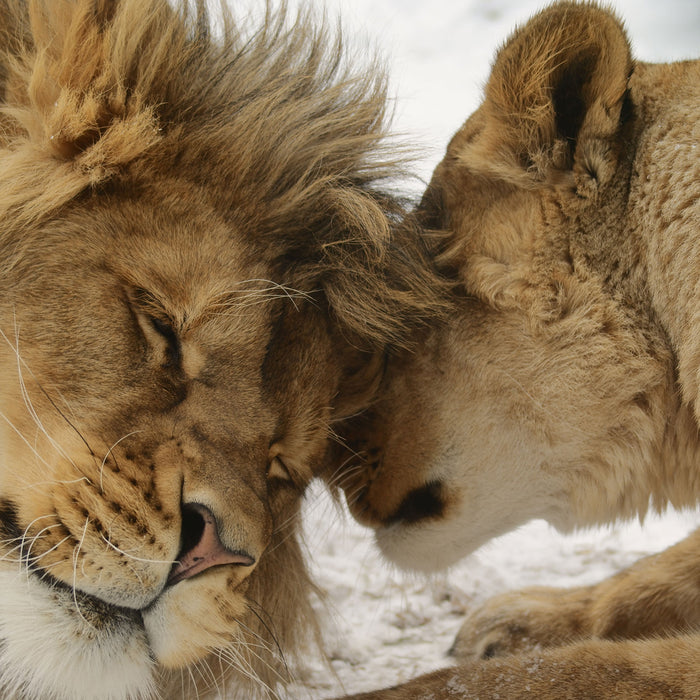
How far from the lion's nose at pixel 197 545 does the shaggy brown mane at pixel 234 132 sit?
0.56 m

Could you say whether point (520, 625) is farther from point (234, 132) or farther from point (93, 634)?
point (234, 132)

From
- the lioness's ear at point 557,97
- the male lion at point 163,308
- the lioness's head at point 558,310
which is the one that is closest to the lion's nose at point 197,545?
the male lion at point 163,308

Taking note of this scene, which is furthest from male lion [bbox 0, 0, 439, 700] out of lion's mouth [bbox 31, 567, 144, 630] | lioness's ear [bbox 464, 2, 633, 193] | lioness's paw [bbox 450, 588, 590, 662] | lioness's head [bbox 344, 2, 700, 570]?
lioness's paw [bbox 450, 588, 590, 662]

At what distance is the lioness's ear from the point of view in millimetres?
1833

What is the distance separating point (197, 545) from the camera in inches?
60.1

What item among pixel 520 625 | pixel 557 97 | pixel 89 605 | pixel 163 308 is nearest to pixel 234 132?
pixel 163 308

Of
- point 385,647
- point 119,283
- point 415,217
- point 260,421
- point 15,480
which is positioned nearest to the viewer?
point 15,480

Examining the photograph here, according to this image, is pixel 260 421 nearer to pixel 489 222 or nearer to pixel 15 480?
pixel 15 480

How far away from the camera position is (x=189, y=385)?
65.2 inches

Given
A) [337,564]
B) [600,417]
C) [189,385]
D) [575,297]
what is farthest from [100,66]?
[337,564]

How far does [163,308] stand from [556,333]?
86 cm

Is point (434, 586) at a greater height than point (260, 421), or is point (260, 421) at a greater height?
point (260, 421)

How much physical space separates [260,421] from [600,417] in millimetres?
760

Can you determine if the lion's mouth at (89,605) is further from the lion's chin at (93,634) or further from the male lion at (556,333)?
the male lion at (556,333)
